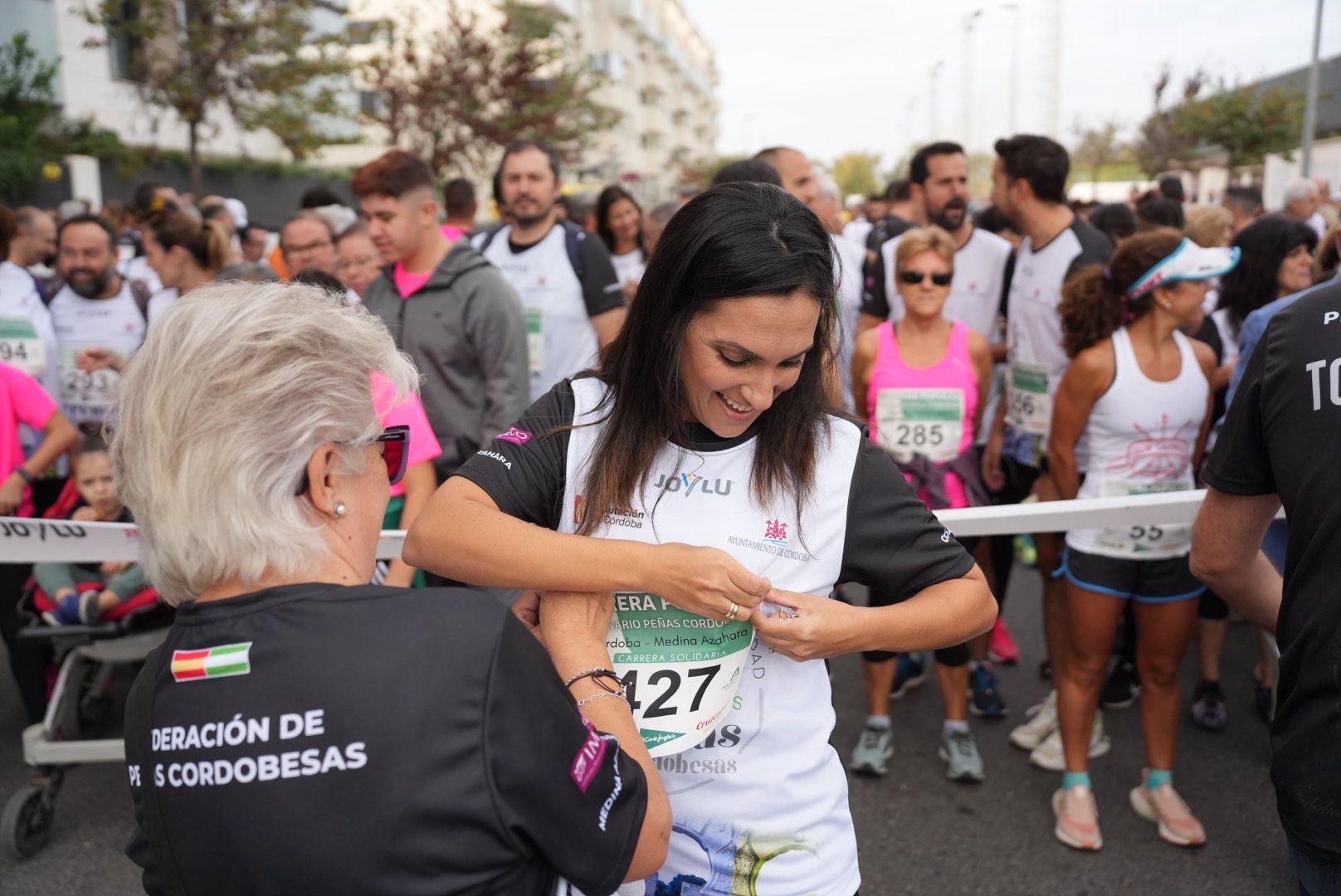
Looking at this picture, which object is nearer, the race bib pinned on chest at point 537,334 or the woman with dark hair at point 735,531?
the woman with dark hair at point 735,531

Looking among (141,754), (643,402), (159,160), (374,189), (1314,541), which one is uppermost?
(159,160)

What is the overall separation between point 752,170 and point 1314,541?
304 cm

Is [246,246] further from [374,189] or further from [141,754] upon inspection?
[141,754]

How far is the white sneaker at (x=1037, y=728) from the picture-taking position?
15.1 feet

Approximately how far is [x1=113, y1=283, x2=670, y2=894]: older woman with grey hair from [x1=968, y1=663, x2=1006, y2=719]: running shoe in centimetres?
379

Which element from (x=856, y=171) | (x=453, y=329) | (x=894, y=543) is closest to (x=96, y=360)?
(x=453, y=329)

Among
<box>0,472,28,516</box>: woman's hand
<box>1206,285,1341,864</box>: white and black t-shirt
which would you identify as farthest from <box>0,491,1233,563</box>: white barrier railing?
<box>1206,285,1341,864</box>: white and black t-shirt

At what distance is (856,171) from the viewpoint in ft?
307

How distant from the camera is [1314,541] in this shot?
1.80 metres

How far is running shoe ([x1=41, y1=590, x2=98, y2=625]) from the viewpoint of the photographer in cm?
410

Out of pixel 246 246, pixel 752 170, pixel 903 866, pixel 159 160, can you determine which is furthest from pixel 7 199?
pixel 903 866

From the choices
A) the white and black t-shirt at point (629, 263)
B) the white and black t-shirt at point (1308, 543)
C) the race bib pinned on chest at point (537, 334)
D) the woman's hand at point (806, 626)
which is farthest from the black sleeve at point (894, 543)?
the white and black t-shirt at point (629, 263)

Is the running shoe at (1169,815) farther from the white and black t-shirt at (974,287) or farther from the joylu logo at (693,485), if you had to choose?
the joylu logo at (693,485)

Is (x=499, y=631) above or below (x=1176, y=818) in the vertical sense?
above
